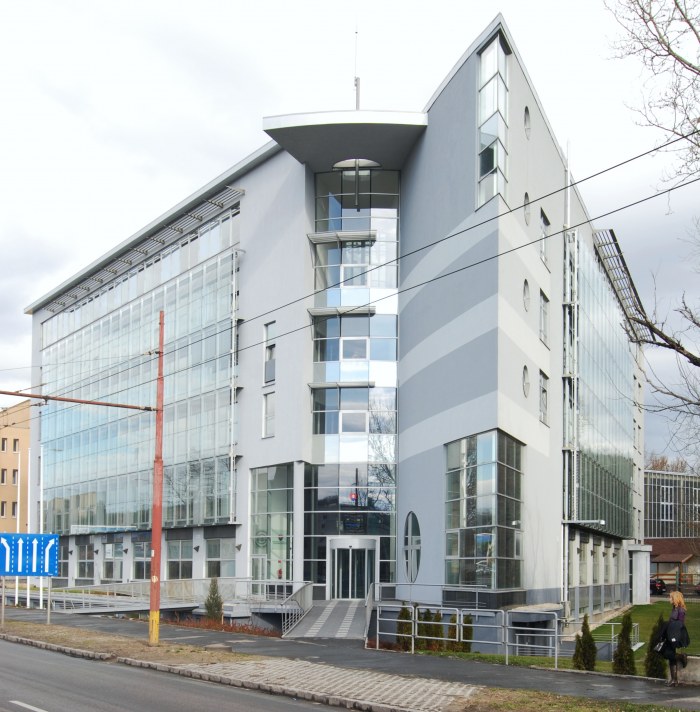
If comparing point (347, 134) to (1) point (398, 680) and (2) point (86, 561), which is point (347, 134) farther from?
(2) point (86, 561)

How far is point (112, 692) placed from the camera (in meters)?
16.0

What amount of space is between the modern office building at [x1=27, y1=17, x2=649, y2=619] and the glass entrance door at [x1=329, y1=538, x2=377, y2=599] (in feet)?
0.28

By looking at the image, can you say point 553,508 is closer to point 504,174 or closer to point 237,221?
point 504,174

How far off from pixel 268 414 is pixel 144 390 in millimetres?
14524

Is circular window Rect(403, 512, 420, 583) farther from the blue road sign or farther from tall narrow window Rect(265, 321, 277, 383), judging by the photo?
the blue road sign

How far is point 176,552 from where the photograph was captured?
171 feet

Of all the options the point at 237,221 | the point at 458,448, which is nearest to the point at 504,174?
the point at 458,448

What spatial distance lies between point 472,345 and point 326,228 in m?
12.3

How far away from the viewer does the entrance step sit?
1325 inches

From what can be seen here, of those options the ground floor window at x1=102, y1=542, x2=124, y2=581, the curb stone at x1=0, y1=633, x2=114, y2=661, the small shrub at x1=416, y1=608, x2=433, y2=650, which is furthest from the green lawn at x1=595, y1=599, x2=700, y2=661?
the ground floor window at x1=102, y1=542, x2=124, y2=581

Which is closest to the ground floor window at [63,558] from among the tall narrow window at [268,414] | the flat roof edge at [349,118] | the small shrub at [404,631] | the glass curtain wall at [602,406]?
the tall narrow window at [268,414]

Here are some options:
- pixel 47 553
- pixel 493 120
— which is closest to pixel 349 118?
pixel 493 120

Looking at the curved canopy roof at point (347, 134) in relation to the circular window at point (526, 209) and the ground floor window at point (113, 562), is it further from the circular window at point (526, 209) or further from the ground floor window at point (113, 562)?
the ground floor window at point (113, 562)

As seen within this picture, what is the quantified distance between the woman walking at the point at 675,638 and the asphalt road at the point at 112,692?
6.12 m
